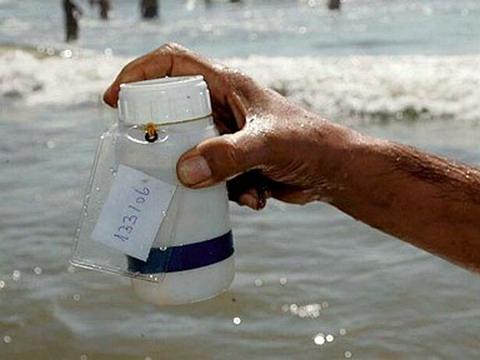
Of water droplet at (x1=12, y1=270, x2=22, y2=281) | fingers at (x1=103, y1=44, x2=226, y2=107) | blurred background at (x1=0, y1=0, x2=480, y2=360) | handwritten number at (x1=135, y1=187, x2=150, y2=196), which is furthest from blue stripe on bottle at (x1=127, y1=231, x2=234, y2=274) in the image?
water droplet at (x1=12, y1=270, x2=22, y2=281)

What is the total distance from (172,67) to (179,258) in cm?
66

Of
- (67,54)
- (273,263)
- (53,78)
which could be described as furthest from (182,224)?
(67,54)

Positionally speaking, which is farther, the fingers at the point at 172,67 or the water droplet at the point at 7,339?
the water droplet at the point at 7,339

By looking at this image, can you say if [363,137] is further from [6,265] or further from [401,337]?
[6,265]

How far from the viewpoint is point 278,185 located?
2.34m

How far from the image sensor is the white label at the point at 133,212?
189cm

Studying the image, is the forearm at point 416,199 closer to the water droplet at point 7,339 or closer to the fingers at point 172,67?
the fingers at point 172,67

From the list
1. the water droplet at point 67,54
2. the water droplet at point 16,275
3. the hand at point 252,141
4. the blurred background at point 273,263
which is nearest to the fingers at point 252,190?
the hand at point 252,141

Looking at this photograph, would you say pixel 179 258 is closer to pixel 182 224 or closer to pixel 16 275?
pixel 182 224

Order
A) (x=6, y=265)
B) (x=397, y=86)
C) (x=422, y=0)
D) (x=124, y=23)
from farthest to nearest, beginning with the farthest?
(x=422, y=0), (x=124, y=23), (x=397, y=86), (x=6, y=265)

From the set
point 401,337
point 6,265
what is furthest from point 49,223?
point 401,337

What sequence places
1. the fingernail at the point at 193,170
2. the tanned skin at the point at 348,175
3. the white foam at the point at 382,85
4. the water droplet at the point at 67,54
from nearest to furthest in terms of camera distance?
the fingernail at the point at 193,170 < the tanned skin at the point at 348,175 < the white foam at the point at 382,85 < the water droplet at the point at 67,54

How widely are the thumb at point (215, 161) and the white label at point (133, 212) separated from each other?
0.19ft

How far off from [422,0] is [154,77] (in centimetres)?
2984
